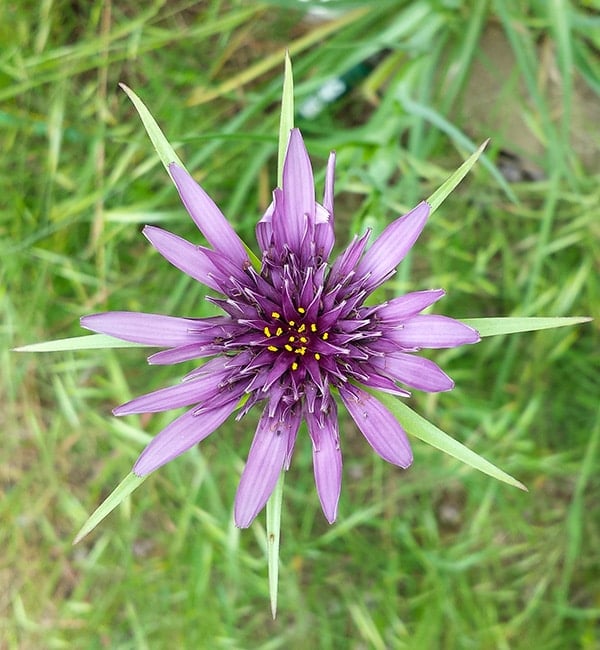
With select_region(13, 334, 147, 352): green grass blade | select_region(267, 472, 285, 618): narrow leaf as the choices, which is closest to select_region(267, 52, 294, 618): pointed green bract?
select_region(267, 472, 285, 618): narrow leaf

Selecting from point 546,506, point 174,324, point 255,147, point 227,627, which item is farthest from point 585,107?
point 227,627

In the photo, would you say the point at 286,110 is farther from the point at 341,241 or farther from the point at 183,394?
the point at 341,241

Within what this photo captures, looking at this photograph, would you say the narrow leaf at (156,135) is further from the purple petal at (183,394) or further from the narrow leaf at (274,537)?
the narrow leaf at (274,537)

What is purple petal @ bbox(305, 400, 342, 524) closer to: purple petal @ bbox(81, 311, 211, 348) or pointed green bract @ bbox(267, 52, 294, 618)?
pointed green bract @ bbox(267, 52, 294, 618)

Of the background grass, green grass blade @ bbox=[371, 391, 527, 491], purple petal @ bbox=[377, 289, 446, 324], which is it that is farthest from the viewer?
the background grass

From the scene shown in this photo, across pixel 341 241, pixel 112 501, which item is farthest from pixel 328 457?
pixel 341 241

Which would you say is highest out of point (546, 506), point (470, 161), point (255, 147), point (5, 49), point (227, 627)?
point (5, 49)

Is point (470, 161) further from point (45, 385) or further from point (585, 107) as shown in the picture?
point (45, 385)

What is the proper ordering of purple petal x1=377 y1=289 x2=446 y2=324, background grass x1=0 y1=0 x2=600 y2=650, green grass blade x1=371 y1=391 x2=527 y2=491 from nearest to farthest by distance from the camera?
green grass blade x1=371 y1=391 x2=527 y2=491 < purple petal x1=377 y1=289 x2=446 y2=324 < background grass x1=0 y1=0 x2=600 y2=650
